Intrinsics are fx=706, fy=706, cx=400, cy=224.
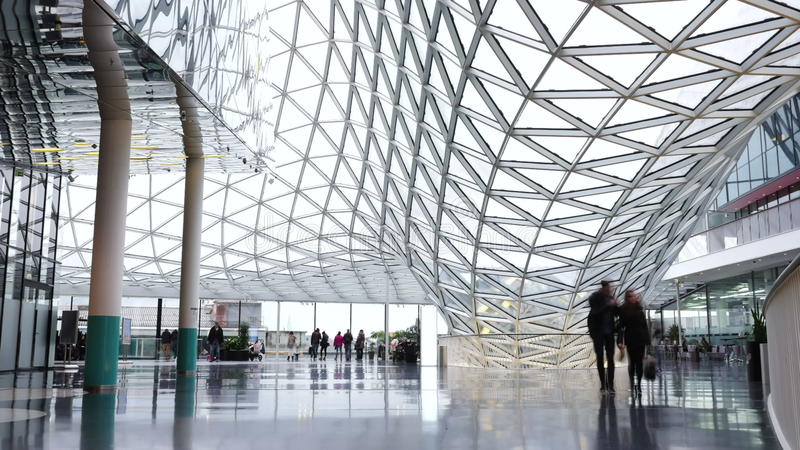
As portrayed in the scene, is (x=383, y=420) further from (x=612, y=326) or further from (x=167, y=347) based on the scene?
(x=167, y=347)

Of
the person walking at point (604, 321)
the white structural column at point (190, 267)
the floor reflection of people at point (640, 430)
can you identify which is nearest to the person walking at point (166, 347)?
the white structural column at point (190, 267)

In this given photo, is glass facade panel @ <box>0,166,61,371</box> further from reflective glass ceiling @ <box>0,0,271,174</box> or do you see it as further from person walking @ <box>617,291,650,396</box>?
person walking @ <box>617,291,650,396</box>

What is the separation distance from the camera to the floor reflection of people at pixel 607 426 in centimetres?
717

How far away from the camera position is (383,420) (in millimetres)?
9414

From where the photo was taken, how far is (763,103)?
23562mm

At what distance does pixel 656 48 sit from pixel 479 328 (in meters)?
23.5

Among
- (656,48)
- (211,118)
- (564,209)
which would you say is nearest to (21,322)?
(211,118)

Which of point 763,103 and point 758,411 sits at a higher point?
point 763,103

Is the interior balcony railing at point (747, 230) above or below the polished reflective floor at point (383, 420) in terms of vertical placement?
above

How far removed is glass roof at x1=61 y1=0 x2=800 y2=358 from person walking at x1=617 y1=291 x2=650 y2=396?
781cm

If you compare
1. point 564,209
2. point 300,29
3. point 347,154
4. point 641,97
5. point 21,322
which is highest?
point 300,29

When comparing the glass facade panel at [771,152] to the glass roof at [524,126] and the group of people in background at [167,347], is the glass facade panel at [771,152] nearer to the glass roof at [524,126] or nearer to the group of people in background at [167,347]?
the glass roof at [524,126]

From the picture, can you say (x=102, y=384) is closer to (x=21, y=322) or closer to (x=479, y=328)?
(x=21, y=322)

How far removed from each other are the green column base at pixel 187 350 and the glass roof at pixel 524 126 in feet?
41.6
